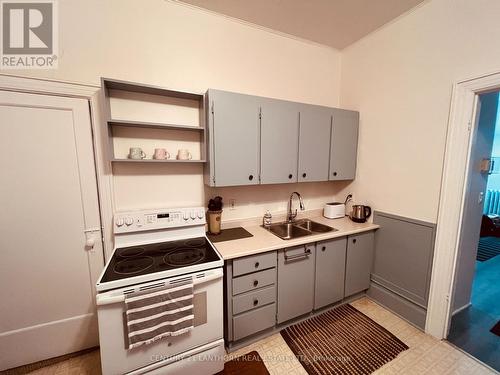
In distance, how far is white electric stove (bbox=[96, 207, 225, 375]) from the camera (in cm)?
114

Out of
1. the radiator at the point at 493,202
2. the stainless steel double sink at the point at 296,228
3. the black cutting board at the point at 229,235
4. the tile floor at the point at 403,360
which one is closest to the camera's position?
the tile floor at the point at 403,360

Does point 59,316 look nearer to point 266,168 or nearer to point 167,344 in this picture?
point 167,344

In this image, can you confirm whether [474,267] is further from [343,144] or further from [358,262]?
[343,144]

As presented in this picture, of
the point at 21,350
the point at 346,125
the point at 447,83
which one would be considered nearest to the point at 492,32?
the point at 447,83

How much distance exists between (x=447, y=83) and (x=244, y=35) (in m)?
1.85

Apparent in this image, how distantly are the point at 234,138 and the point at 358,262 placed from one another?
6.04 feet

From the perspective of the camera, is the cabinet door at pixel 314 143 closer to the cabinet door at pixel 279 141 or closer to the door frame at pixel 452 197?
the cabinet door at pixel 279 141

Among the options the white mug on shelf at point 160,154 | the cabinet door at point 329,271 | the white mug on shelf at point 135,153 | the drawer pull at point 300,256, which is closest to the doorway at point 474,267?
the cabinet door at point 329,271

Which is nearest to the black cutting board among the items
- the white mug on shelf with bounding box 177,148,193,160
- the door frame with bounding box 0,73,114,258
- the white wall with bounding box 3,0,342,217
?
the white wall with bounding box 3,0,342,217

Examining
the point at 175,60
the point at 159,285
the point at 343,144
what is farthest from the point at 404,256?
the point at 175,60

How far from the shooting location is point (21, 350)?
1524mm

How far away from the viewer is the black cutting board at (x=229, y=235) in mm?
1821

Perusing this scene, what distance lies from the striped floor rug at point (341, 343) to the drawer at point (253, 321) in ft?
0.80

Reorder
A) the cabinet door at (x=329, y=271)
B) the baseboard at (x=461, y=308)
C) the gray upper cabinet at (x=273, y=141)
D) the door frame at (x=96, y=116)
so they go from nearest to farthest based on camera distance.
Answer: the door frame at (x=96, y=116) < the gray upper cabinet at (x=273, y=141) < the cabinet door at (x=329, y=271) < the baseboard at (x=461, y=308)
